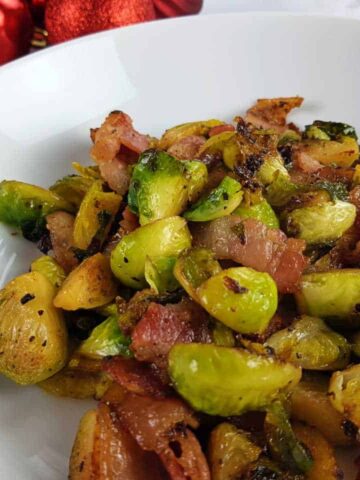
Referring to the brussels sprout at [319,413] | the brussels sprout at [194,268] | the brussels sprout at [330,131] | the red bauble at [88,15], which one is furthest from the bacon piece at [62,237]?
the red bauble at [88,15]

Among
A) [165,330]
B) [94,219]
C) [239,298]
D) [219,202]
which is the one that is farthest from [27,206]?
[239,298]

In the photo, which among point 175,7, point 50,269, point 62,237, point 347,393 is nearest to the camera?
point 347,393

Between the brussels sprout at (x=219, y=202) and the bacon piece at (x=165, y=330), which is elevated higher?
the brussels sprout at (x=219, y=202)

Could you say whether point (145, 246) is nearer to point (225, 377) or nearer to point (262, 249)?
point (262, 249)

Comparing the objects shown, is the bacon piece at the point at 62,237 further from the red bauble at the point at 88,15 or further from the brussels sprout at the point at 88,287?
the red bauble at the point at 88,15

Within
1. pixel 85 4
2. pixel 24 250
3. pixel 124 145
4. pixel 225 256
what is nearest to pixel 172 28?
pixel 85 4
